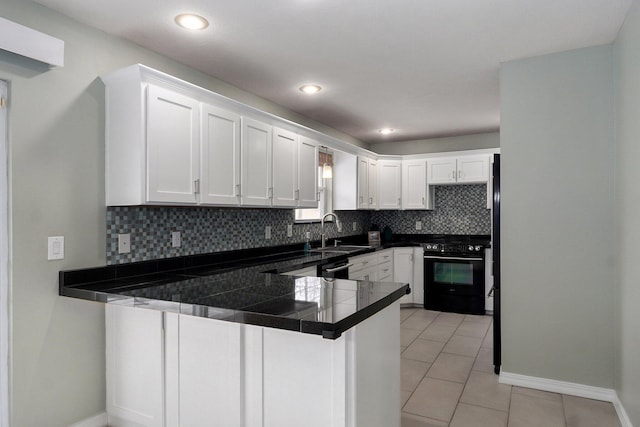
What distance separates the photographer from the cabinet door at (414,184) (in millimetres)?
5980

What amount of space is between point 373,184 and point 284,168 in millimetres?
2383

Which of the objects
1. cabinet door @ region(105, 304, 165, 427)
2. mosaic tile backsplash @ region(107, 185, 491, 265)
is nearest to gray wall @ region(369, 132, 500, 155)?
mosaic tile backsplash @ region(107, 185, 491, 265)

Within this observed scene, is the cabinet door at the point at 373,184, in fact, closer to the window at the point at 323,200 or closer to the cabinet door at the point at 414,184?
the cabinet door at the point at 414,184

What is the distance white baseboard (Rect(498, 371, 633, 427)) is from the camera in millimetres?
2852

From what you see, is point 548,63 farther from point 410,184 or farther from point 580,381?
point 410,184

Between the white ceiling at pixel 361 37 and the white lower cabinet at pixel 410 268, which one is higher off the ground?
the white ceiling at pixel 361 37

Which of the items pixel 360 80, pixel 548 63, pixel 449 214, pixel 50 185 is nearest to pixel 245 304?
pixel 50 185

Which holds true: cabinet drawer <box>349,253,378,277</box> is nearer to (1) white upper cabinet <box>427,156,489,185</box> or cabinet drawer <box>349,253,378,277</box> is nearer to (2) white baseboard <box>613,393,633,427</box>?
(1) white upper cabinet <box>427,156,489,185</box>

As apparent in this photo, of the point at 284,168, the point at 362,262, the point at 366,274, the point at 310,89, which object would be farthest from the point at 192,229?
the point at 366,274

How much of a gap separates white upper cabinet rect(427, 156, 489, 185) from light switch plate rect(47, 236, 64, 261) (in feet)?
15.6

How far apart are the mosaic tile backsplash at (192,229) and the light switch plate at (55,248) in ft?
0.97

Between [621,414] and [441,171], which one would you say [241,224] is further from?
[441,171]

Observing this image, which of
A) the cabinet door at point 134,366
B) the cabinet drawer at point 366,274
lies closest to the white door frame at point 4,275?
the cabinet door at point 134,366

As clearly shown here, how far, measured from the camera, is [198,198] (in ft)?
9.24
